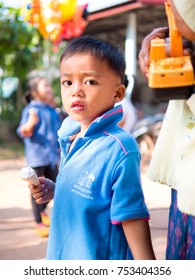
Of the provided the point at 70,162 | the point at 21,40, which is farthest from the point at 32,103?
the point at 21,40

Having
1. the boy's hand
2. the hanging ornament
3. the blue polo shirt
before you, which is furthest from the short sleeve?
the hanging ornament

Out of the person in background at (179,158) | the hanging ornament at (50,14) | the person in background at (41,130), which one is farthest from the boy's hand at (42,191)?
the hanging ornament at (50,14)

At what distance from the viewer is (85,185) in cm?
138

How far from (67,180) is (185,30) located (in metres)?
0.58

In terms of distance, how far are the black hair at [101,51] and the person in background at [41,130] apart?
254cm

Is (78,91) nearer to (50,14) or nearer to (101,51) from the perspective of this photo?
(101,51)

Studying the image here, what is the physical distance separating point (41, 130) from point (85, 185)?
108 inches

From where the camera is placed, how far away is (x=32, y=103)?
4074 millimetres

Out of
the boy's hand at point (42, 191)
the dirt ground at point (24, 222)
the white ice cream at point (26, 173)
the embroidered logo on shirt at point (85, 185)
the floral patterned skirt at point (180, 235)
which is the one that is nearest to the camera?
the floral patterned skirt at point (180, 235)

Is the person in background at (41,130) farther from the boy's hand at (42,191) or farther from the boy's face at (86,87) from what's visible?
the boy's face at (86,87)

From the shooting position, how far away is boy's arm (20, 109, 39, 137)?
3.99 meters

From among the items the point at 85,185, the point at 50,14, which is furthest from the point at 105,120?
the point at 50,14

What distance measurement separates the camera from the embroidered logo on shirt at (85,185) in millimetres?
1365

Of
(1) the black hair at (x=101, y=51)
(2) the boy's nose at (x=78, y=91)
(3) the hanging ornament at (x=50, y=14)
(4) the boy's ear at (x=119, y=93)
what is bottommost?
(4) the boy's ear at (x=119, y=93)
